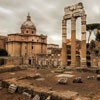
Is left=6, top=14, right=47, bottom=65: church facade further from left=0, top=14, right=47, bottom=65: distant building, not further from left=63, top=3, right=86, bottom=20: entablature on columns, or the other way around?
left=63, top=3, right=86, bottom=20: entablature on columns

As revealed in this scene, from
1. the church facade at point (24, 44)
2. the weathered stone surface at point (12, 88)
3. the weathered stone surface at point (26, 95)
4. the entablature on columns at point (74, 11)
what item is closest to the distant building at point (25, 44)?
the church facade at point (24, 44)

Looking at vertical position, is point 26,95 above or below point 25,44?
below

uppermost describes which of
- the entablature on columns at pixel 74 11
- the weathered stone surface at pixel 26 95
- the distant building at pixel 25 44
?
the entablature on columns at pixel 74 11

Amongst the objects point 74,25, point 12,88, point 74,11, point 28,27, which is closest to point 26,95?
point 12,88

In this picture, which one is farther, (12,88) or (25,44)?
(25,44)

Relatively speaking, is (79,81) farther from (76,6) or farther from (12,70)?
(76,6)

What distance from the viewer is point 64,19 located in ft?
113

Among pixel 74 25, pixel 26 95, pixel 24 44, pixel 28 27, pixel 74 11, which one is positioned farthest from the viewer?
pixel 28 27

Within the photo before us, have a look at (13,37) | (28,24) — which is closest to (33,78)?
(13,37)

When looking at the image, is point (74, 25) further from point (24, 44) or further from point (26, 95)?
point (24, 44)

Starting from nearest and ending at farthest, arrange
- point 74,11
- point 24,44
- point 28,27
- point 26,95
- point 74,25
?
point 26,95 → point 74,11 → point 74,25 → point 24,44 → point 28,27

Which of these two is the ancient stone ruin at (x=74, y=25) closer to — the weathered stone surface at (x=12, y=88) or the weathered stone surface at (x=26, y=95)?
the weathered stone surface at (x=12, y=88)

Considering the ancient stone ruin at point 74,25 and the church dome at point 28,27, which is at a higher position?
the church dome at point 28,27

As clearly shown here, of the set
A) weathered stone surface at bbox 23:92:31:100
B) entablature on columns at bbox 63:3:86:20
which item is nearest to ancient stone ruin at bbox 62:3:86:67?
entablature on columns at bbox 63:3:86:20
